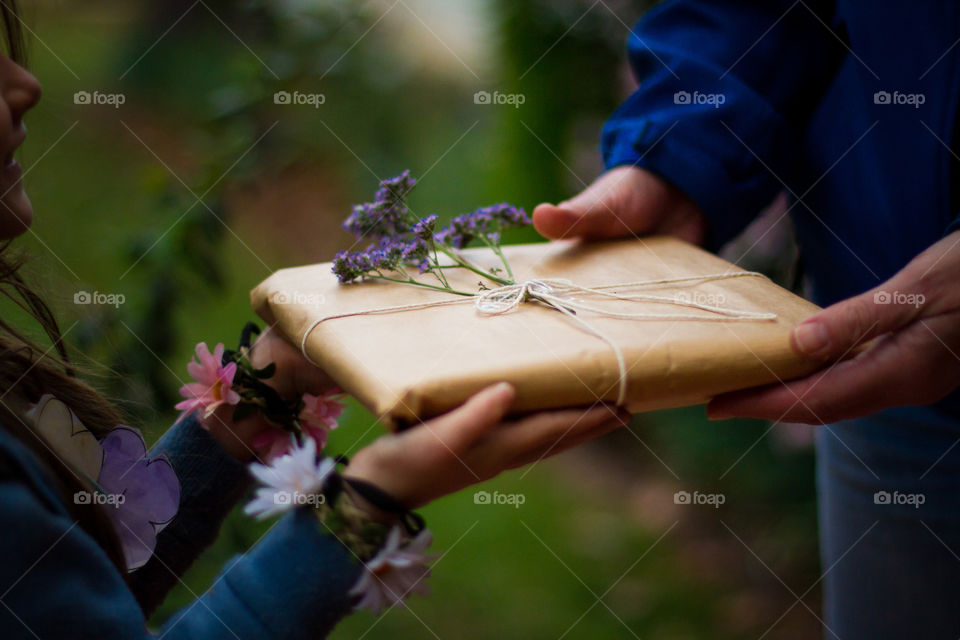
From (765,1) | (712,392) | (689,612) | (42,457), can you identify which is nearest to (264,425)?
(42,457)

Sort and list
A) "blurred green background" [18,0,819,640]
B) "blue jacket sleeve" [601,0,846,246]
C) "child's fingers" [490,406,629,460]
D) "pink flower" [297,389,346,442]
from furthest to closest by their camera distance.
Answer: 1. "blurred green background" [18,0,819,640]
2. "blue jacket sleeve" [601,0,846,246]
3. "pink flower" [297,389,346,442]
4. "child's fingers" [490,406,629,460]

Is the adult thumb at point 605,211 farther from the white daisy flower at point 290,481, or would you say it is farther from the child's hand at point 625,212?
the white daisy flower at point 290,481

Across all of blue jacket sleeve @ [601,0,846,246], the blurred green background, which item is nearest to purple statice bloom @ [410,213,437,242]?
blue jacket sleeve @ [601,0,846,246]

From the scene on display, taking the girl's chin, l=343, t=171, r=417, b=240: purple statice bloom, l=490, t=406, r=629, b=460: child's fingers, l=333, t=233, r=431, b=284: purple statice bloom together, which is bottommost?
l=490, t=406, r=629, b=460: child's fingers

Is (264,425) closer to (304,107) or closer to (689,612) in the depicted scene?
(304,107)

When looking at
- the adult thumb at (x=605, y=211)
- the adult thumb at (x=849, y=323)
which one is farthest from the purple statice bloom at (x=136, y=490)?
the adult thumb at (x=849, y=323)

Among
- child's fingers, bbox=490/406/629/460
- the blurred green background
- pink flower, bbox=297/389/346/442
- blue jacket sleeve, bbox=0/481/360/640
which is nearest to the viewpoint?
blue jacket sleeve, bbox=0/481/360/640

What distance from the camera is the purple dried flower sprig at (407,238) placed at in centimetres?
96

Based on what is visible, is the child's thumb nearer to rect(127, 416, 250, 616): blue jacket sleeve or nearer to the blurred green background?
rect(127, 416, 250, 616): blue jacket sleeve

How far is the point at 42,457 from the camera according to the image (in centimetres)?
77

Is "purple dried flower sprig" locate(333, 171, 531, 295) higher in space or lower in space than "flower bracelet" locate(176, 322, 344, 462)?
higher

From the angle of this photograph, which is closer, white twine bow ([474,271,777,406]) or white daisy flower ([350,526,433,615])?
white daisy flower ([350,526,433,615])

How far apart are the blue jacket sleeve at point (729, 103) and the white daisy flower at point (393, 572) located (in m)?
0.66

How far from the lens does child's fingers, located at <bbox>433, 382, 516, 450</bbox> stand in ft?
2.30
